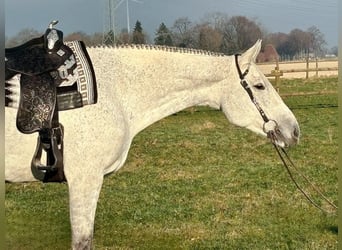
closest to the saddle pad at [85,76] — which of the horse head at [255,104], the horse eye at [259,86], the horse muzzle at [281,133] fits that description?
the horse head at [255,104]

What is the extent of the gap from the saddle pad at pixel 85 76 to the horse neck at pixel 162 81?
19 centimetres

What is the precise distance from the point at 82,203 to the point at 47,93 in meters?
0.69

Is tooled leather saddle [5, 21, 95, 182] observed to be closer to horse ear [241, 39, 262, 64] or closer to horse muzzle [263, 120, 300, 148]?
horse ear [241, 39, 262, 64]

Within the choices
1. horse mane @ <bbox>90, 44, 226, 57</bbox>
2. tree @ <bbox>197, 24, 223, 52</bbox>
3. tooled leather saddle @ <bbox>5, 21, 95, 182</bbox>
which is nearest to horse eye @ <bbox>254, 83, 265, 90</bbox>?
horse mane @ <bbox>90, 44, 226, 57</bbox>

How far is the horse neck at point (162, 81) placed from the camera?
3.14 m

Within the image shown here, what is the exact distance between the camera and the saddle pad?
2.86 meters

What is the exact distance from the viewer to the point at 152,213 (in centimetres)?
563

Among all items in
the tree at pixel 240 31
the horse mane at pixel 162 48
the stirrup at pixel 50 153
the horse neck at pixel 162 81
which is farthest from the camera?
the tree at pixel 240 31

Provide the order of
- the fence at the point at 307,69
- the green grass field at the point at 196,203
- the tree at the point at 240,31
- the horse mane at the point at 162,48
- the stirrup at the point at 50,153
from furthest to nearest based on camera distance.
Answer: the fence at the point at 307,69 → the tree at the point at 240,31 → the green grass field at the point at 196,203 → the horse mane at the point at 162,48 → the stirrup at the point at 50,153

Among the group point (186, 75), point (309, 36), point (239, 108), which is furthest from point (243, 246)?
point (309, 36)

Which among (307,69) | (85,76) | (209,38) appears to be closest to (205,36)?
(209,38)

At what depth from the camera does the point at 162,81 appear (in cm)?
325

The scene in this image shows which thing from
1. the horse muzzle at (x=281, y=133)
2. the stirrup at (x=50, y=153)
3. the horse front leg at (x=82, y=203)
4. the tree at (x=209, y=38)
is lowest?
the horse front leg at (x=82, y=203)

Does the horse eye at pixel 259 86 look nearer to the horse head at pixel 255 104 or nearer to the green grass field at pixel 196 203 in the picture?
the horse head at pixel 255 104
